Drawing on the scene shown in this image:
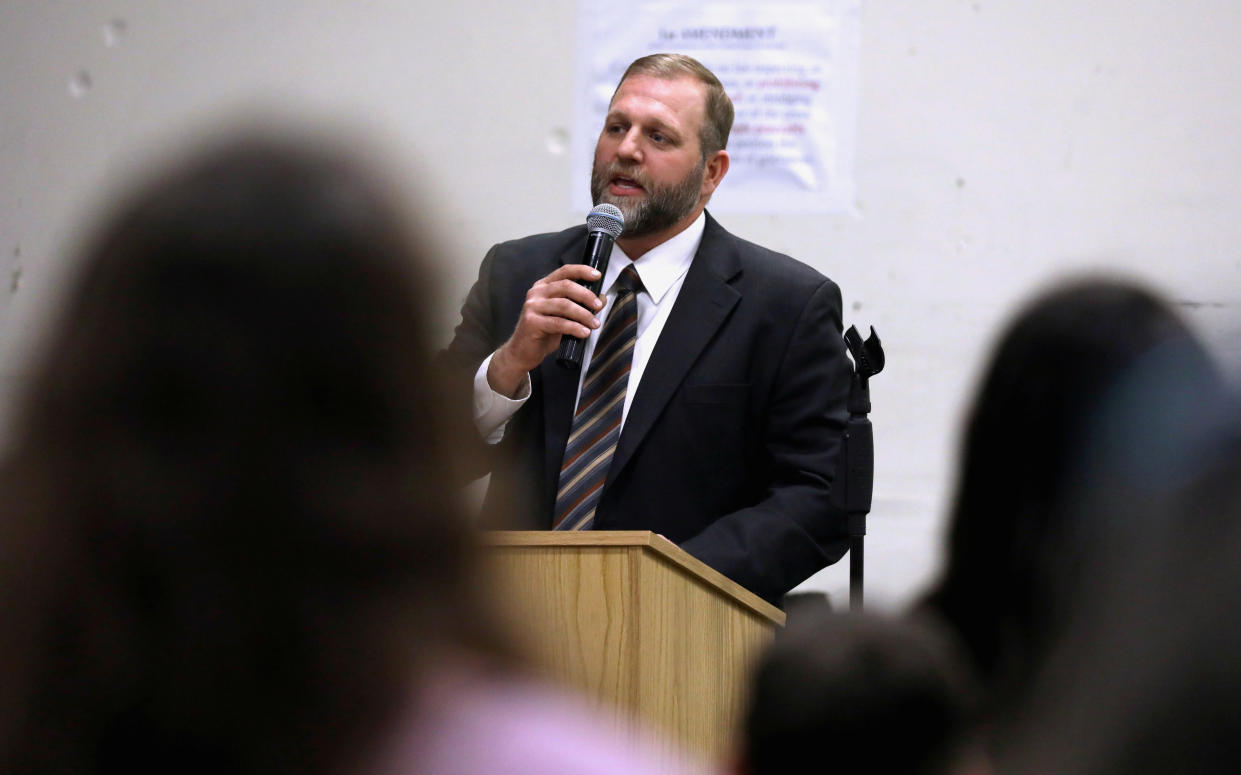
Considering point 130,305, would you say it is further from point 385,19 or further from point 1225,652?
point 385,19

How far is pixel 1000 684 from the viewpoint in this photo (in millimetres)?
799

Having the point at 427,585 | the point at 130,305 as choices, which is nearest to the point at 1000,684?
the point at 427,585

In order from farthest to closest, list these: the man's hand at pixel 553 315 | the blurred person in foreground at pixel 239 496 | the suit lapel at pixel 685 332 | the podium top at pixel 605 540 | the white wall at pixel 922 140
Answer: the white wall at pixel 922 140
the suit lapel at pixel 685 332
the man's hand at pixel 553 315
the podium top at pixel 605 540
the blurred person in foreground at pixel 239 496

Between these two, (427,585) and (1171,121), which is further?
(1171,121)

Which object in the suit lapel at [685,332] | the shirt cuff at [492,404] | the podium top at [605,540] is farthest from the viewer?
the suit lapel at [685,332]

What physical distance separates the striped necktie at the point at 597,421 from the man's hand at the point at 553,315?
0.68ft

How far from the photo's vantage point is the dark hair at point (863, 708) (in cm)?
72

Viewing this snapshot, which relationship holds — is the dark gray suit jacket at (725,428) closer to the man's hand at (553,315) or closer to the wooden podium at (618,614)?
the man's hand at (553,315)

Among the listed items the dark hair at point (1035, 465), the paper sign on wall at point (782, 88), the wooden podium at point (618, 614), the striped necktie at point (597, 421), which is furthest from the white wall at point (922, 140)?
the dark hair at point (1035, 465)

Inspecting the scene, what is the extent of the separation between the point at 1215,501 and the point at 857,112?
297cm

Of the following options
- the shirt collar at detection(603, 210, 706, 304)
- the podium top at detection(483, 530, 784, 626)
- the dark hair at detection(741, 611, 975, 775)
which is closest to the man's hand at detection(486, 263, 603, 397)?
the shirt collar at detection(603, 210, 706, 304)

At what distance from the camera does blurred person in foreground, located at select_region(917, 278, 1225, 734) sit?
77cm

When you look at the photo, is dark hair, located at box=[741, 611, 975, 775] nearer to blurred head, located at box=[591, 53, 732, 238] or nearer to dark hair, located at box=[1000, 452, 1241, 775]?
dark hair, located at box=[1000, 452, 1241, 775]

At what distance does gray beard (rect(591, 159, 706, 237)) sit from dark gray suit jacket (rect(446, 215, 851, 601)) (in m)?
0.10
